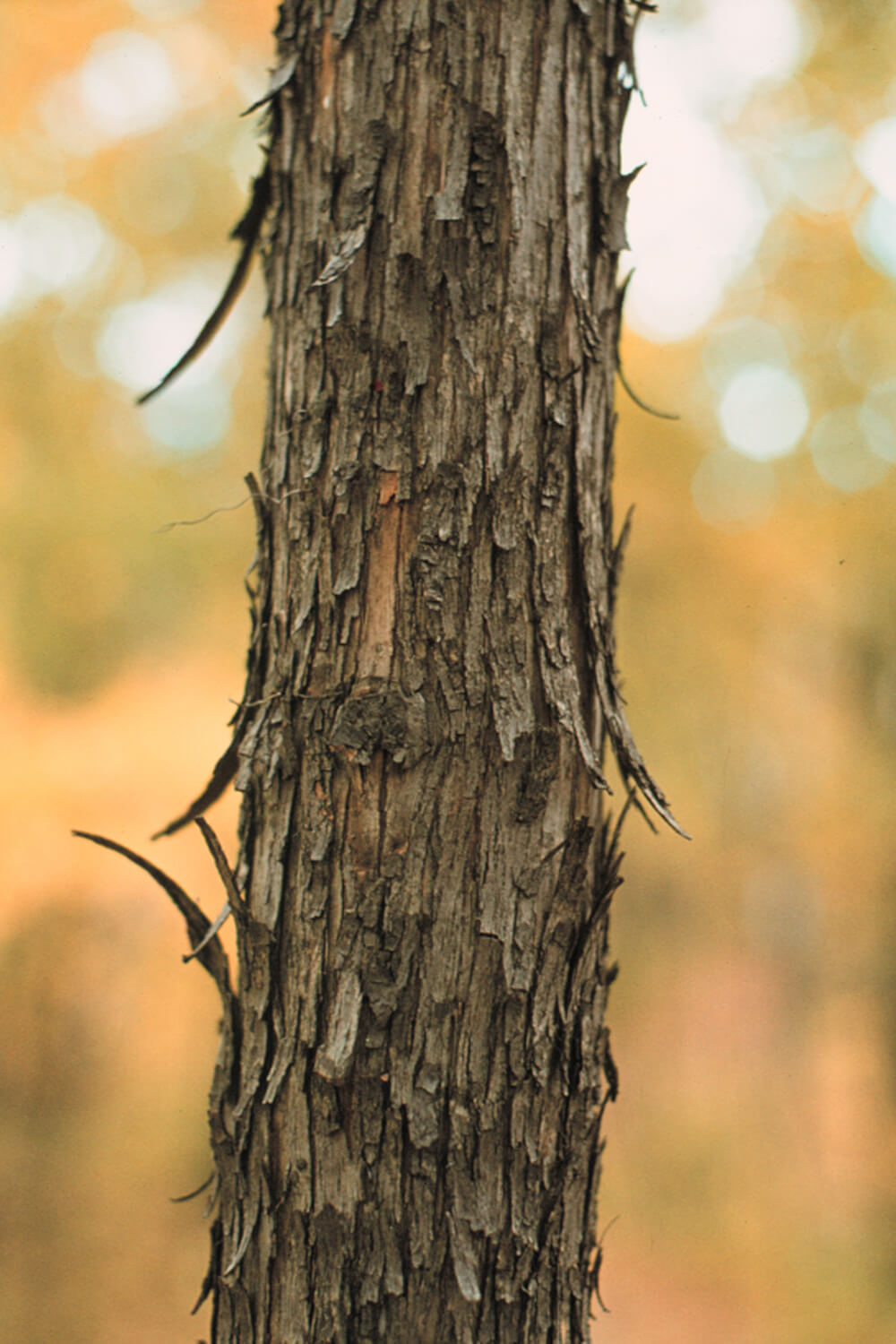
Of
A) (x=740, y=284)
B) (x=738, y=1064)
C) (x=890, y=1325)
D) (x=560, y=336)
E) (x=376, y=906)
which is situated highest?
(x=740, y=284)

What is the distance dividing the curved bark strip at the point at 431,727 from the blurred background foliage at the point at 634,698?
2.15 meters

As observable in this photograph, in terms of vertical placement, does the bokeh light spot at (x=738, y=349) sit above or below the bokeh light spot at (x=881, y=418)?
above

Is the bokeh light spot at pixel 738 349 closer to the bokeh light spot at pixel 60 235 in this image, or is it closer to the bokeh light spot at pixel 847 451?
the bokeh light spot at pixel 847 451

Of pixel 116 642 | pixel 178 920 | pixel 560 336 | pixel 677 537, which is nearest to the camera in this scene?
pixel 560 336

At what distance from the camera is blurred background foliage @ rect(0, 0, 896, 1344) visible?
2.72 metres

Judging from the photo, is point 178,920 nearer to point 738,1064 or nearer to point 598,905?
point 738,1064

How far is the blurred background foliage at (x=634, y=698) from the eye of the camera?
272 cm

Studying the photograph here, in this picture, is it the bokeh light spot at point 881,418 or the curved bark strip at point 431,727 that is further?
the bokeh light spot at point 881,418

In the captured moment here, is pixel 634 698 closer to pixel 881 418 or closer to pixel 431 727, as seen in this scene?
pixel 881 418

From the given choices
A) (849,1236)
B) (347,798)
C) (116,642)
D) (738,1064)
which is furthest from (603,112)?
(849,1236)

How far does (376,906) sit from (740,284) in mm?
3258

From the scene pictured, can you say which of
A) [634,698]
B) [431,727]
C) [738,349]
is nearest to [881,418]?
[738,349]

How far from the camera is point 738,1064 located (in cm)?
349

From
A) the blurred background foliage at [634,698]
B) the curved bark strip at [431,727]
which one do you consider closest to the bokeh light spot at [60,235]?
the blurred background foliage at [634,698]
